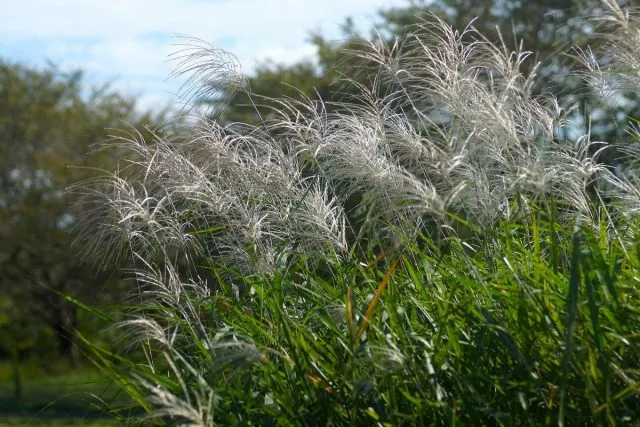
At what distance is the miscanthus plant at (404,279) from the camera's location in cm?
335

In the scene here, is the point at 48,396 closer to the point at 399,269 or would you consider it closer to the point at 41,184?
the point at 41,184

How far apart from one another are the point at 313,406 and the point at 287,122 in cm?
144

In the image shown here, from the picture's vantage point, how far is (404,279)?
14.0 feet

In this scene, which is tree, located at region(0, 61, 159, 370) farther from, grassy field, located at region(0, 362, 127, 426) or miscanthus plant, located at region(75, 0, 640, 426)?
miscanthus plant, located at region(75, 0, 640, 426)

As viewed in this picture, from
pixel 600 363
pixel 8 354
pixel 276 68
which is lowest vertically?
pixel 8 354

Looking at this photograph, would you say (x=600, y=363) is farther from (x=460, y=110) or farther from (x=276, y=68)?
(x=276, y=68)

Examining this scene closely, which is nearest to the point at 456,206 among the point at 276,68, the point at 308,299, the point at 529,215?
the point at 529,215

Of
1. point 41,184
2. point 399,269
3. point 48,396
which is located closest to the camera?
point 399,269

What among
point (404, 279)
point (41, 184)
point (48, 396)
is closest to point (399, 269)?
point (404, 279)

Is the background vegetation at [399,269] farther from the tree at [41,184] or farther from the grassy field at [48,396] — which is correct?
the tree at [41,184]

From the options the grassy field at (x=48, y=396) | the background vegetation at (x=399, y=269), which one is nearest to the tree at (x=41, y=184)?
the grassy field at (x=48, y=396)

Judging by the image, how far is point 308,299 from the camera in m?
4.09

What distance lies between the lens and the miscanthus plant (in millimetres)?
3354

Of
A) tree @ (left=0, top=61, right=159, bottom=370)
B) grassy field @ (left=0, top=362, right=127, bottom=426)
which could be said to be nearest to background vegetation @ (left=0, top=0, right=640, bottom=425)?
grassy field @ (left=0, top=362, right=127, bottom=426)
